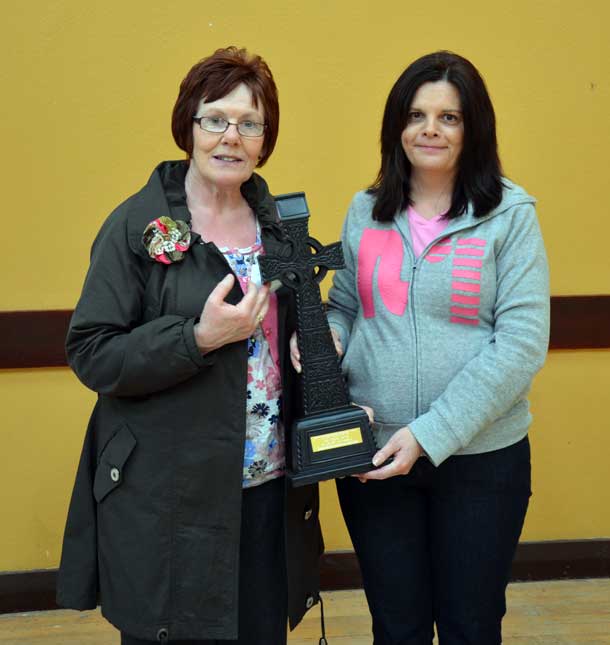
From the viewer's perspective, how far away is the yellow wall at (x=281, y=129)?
2.56 m

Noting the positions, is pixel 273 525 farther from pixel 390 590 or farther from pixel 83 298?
pixel 83 298

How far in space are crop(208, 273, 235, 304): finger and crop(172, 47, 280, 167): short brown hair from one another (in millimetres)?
300

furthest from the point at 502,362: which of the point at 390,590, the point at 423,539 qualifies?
the point at 390,590

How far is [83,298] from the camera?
4.95ft

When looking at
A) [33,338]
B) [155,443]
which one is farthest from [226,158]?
[33,338]

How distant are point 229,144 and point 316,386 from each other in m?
0.49

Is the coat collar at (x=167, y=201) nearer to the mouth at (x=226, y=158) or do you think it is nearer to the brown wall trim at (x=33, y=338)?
the mouth at (x=226, y=158)

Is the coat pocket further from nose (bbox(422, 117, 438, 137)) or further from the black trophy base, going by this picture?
nose (bbox(422, 117, 438, 137))

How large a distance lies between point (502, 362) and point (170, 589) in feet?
2.53

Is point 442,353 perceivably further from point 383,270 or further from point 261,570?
point 261,570

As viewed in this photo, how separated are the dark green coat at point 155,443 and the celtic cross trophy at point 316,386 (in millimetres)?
84

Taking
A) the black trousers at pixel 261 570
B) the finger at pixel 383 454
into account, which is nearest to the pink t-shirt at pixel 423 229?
the finger at pixel 383 454

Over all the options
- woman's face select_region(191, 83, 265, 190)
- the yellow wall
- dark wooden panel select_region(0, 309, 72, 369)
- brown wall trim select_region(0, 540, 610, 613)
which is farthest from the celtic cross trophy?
brown wall trim select_region(0, 540, 610, 613)

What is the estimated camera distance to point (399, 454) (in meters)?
1.58
